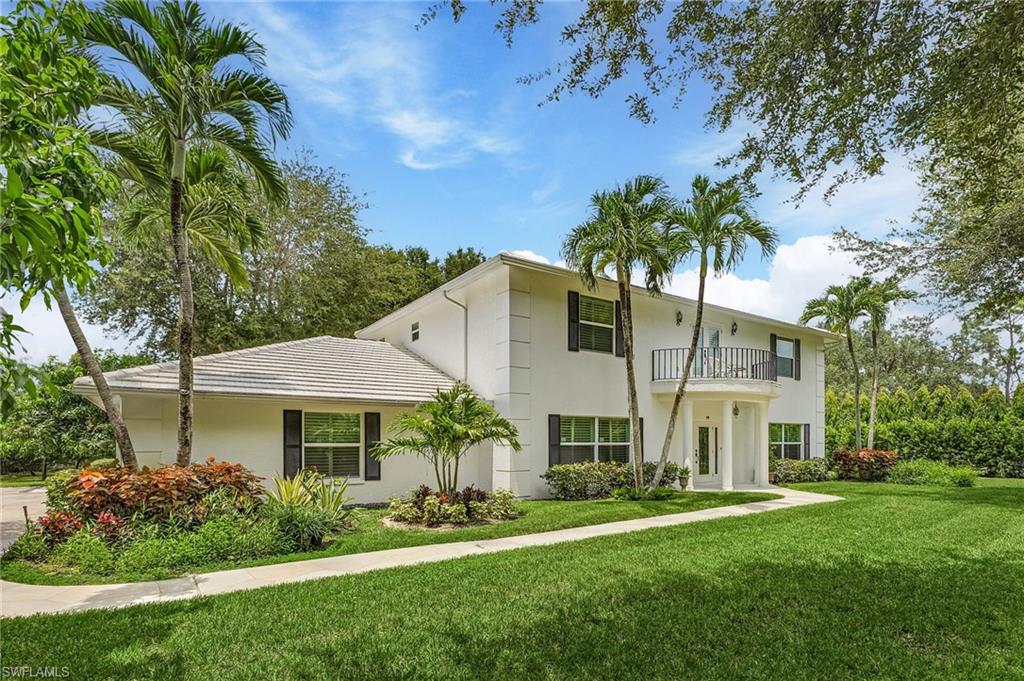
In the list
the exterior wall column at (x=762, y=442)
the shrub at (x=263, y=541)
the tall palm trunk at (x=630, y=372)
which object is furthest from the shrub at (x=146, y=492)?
the exterior wall column at (x=762, y=442)

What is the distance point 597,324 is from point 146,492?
11.3 metres

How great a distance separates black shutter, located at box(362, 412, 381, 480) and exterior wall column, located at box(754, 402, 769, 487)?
1202 cm

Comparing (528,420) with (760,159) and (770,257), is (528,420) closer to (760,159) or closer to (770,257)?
(770,257)

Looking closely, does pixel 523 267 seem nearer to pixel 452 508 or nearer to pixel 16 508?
pixel 452 508

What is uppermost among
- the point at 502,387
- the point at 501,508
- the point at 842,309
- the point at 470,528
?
the point at 842,309

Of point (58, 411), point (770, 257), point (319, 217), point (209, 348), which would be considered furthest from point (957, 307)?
point (58, 411)

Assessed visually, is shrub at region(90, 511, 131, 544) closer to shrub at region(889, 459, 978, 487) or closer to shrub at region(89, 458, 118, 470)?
shrub at region(89, 458, 118, 470)

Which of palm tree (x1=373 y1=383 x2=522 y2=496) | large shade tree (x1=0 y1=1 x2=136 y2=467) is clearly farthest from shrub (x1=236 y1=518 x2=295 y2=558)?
large shade tree (x1=0 y1=1 x2=136 y2=467)

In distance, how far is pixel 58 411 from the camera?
2166 centimetres

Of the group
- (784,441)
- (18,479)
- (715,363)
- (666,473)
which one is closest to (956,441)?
(784,441)

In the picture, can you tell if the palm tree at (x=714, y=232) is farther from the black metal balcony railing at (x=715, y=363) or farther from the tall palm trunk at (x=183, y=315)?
the tall palm trunk at (x=183, y=315)

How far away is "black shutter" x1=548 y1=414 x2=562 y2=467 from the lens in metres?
14.8

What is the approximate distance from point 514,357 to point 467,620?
9118mm

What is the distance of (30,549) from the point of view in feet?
26.6
